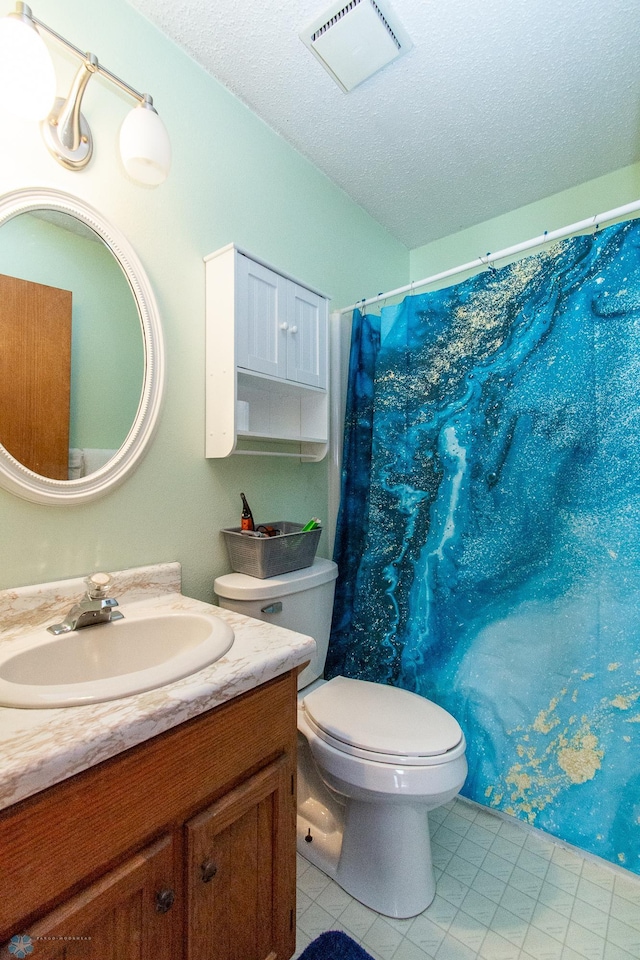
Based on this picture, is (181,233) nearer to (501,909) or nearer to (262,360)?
(262,360)

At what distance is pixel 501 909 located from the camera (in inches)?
45.8

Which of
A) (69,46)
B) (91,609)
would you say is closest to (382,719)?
(91,609)

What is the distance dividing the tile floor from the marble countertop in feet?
2.59

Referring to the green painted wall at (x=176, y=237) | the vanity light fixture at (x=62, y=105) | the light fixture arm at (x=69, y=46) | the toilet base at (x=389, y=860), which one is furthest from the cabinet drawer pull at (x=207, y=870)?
the light fixture arm at (x=69, y=46)

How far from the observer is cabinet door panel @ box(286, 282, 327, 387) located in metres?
1.50

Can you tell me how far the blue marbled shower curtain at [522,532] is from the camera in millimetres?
1239

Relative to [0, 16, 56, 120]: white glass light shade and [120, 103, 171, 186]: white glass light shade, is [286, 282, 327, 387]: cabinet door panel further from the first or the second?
[0, 16, 56, 120]: white glass light shade

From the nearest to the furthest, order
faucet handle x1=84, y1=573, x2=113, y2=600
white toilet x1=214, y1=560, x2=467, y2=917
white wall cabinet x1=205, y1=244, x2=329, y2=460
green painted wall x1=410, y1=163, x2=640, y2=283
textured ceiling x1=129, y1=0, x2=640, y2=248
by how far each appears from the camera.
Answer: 1. faucet handle x1=84, y1=573, x2=113, y2=600
2. white toilet x1=214, y1=560, x2=467, y2=917
3. textured ceiling x1=129, y1=0, x2=640, y2=248
4. white wall cabinet x1=205, y1=244, x2=329, y2=460
5. green painted wall x1=410, y1=163, x2=640, y2=283

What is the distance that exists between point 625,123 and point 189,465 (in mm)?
1910

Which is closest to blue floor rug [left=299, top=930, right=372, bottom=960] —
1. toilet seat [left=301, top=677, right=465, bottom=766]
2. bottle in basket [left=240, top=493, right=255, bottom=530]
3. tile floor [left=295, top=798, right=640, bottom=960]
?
tile floor [left=295, top=798, right=640, bottom=960]

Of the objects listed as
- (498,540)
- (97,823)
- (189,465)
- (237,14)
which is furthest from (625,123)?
(97,823)

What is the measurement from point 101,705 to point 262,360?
1034 mm

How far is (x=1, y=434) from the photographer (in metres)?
0.97

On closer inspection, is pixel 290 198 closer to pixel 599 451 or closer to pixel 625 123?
pixel 625 123
